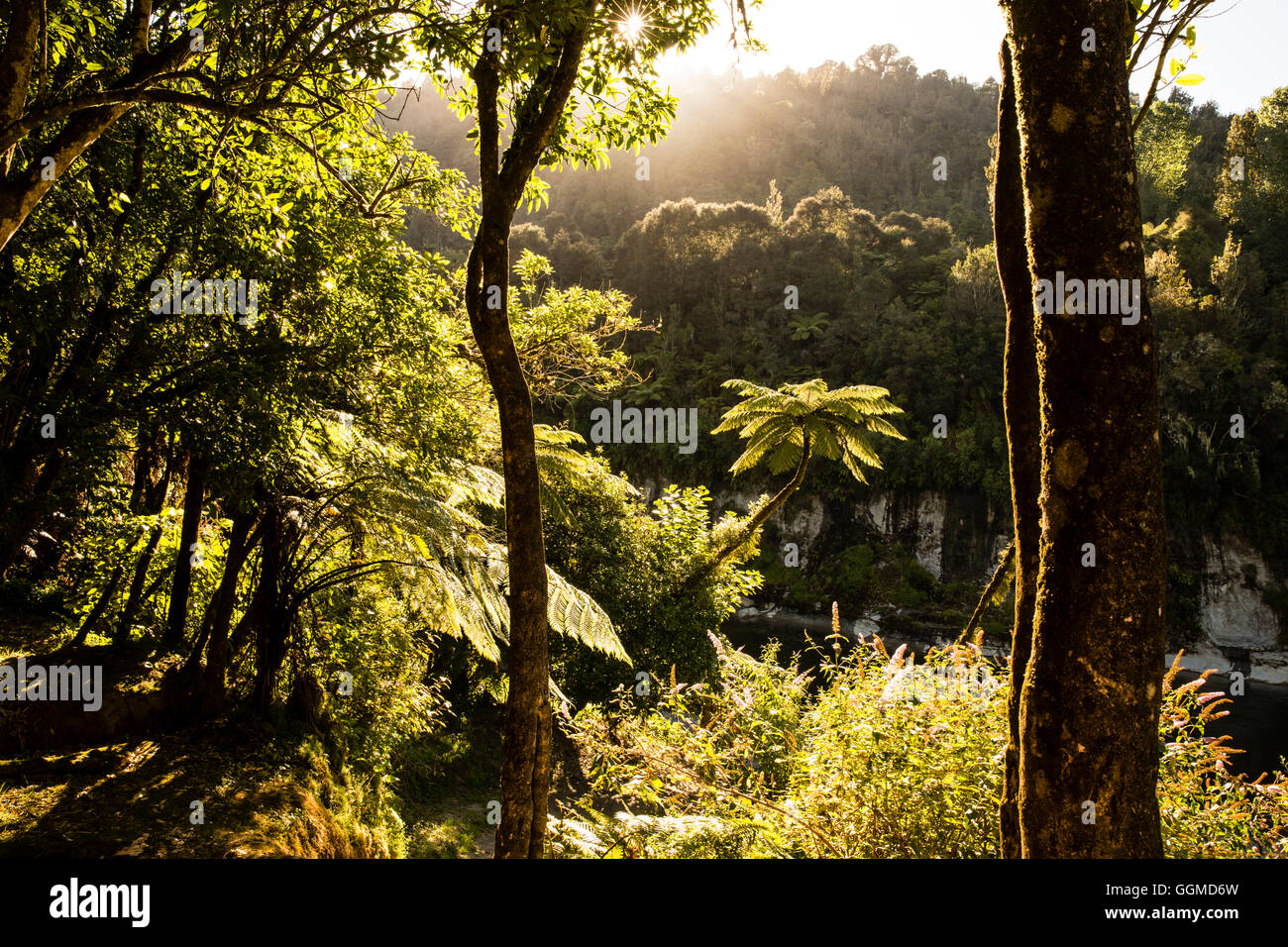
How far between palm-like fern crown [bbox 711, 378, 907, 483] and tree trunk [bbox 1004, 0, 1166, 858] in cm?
693

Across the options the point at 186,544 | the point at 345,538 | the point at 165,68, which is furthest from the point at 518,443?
the point at 186,544

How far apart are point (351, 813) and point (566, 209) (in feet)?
165

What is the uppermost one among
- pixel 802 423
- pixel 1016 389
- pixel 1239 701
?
pixel 802 423

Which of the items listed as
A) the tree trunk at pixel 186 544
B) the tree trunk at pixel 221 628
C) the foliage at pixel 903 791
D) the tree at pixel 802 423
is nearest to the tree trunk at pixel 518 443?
the foliage at pixel 903 791

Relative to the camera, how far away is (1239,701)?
53.5 ft

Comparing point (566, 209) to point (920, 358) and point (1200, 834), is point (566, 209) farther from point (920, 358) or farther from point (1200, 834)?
point (1200, 834)

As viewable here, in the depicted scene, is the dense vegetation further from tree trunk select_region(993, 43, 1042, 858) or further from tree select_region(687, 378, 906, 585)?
tree trunk select_region(993, 43, 1042, 858)

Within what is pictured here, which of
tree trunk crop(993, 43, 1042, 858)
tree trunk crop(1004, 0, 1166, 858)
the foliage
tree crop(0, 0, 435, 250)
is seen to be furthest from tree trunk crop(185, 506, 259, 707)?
tree trunk crop(1004, 0, 1166, 858)

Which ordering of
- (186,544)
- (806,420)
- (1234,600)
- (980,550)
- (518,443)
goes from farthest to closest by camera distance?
(980,550), (1234,600), (806,420), (186,544), (518,443)

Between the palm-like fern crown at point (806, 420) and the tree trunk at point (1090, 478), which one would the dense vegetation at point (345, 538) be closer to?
the palm-like fern crown at point (806, 420)

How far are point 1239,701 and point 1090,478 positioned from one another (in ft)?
67.4

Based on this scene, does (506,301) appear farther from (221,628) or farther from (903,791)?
(221,628)
